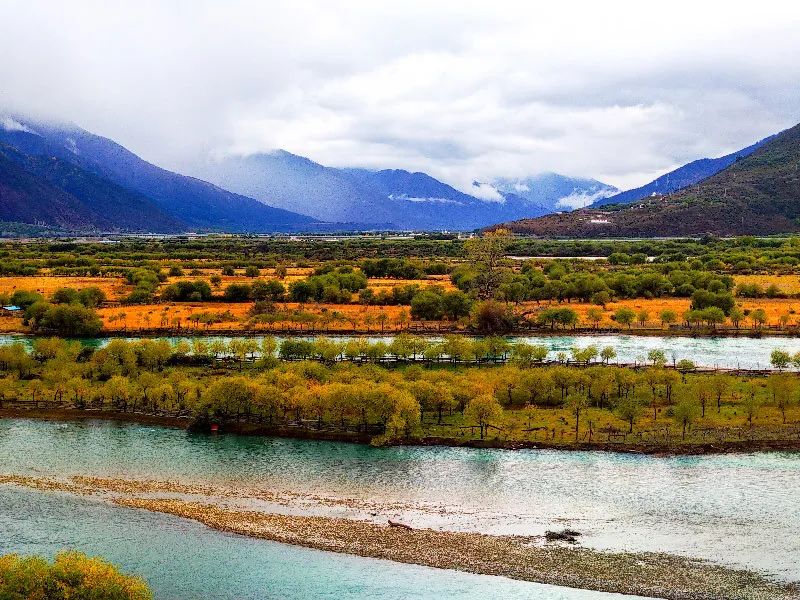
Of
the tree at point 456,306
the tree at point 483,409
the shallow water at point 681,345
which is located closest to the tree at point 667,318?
the shallow water at point 681,345

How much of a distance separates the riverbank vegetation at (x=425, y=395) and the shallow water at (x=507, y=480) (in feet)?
9.16

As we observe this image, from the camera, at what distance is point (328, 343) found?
84.3m

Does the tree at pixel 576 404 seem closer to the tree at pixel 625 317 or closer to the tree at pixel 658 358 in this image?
the tree at pixel 658 358

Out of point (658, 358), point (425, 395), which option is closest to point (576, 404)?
point (425, 395)

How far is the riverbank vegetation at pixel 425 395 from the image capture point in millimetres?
60125

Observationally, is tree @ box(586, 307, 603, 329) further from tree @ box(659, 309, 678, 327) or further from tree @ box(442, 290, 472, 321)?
tree @ box(442, 290, 472, 321)

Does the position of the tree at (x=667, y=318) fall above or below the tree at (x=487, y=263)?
below

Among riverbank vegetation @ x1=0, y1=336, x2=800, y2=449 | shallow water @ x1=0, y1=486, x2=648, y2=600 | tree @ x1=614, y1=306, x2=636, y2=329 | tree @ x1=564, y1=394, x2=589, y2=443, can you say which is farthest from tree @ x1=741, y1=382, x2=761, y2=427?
tree @ x1=614, y1=306, x2=636, y2=329

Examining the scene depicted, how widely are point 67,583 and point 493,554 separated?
20292 mm

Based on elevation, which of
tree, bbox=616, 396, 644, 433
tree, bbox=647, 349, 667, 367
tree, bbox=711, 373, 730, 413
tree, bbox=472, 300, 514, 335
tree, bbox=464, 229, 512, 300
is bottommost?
tree, bbox=616, 396, 644, 433

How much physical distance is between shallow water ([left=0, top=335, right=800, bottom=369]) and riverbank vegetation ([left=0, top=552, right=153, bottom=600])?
61983mm

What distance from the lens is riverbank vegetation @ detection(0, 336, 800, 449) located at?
60125 mm

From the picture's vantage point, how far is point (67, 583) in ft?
104

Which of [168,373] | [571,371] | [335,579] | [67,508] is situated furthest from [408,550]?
[168,373]
